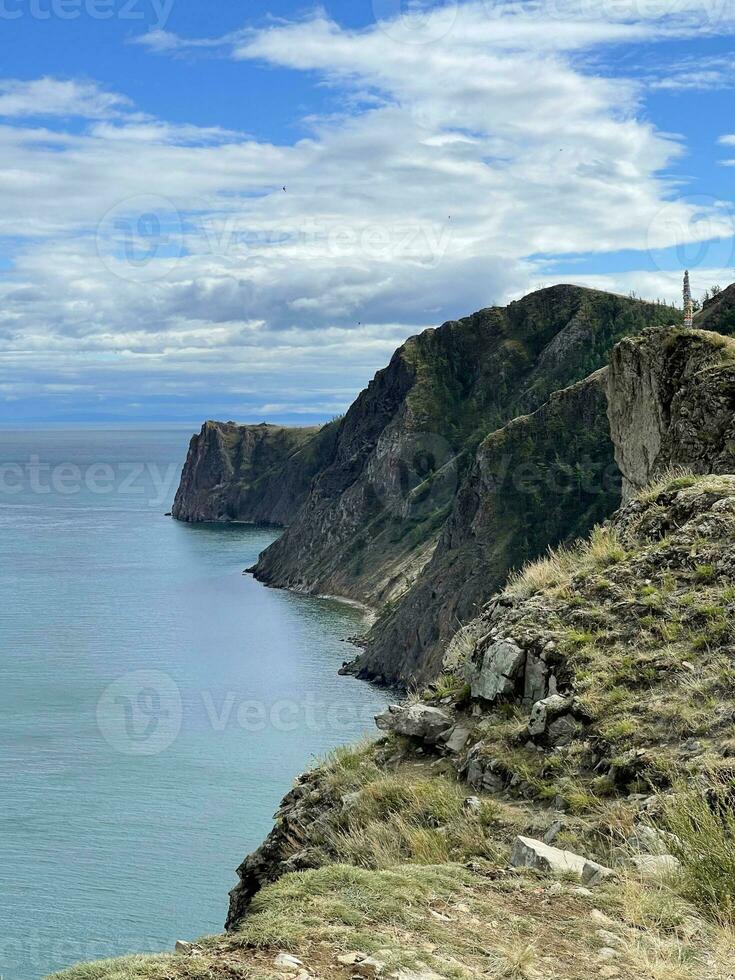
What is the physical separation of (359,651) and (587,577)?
287 ft

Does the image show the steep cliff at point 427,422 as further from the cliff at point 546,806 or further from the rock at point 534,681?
the rock at point 534,681

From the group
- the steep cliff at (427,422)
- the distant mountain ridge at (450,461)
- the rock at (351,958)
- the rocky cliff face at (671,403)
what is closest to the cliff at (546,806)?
the rock at (351,958)

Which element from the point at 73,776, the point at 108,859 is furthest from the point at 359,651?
the point at 108,859

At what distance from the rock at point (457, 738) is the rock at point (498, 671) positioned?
52cm

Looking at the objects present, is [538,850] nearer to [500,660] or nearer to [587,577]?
[500,660]

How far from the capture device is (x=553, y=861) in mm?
8898

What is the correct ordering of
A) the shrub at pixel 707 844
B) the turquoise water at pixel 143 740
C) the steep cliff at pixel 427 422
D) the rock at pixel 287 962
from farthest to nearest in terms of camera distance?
the steep cliff at pixel 427 422, the turquoise water at pixel 143 740, the shrub at pixel 707 844, the rock at pixel 287 962

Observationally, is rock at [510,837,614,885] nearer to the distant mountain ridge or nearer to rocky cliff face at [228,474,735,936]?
rocky cliff face at [228,474,735,936]

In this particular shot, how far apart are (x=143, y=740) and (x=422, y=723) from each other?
56.9 metres

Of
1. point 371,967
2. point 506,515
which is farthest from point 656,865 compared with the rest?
point 506,515

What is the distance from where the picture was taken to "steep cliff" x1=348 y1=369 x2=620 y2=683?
89125mm

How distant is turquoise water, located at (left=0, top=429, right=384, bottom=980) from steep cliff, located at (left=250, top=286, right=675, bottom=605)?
12.7 m

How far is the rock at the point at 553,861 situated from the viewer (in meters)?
8.64

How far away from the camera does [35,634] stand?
329 ft
